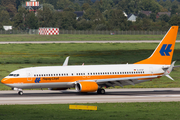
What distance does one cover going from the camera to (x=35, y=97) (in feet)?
137

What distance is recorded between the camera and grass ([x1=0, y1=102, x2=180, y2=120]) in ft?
94.6

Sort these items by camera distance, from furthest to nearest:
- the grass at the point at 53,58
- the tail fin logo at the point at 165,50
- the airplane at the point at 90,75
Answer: the grass at the point at 53,58
the tail fin logo at the point at 165,50
the airplane at the point at 90,75

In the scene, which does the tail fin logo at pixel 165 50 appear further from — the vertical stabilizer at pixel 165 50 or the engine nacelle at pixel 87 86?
the engine nacelle at pixel 87 86

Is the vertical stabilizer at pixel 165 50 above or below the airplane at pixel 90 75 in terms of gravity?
above

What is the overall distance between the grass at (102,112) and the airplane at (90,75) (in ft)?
28.9

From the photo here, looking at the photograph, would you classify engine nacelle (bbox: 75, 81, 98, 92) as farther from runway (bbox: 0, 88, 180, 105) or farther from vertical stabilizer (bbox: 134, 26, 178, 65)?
vertical stabilizer (bbox: 134, 26, 178, 65)

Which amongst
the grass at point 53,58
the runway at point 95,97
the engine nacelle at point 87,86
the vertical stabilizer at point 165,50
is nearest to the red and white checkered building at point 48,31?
the grass at point 53,58

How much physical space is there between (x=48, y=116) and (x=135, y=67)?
21488mm

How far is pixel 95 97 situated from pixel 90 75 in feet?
13.8

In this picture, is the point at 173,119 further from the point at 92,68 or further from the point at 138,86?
the point at 138,86

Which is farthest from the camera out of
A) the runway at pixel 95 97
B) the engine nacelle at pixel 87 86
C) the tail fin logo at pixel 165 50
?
the tail fin logo at pixel 165 50

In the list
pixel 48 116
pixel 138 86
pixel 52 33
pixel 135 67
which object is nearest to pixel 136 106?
pixel 48 116

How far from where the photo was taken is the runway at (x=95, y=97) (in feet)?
127

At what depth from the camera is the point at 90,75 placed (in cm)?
4556
